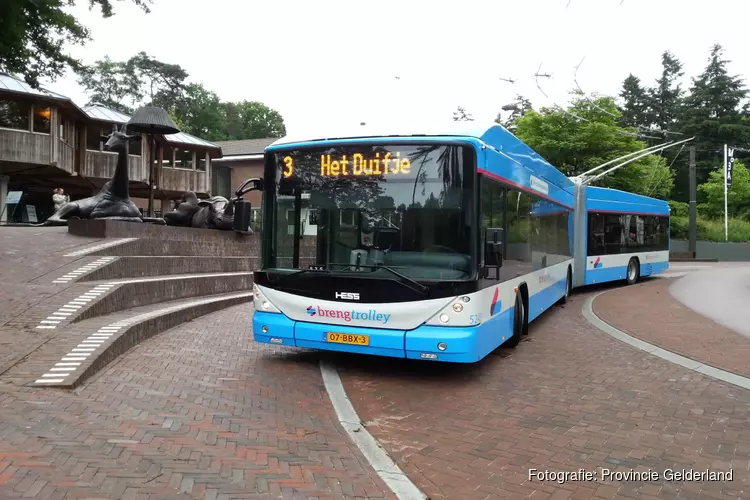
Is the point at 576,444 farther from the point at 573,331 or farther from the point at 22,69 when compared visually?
the point at 22,69

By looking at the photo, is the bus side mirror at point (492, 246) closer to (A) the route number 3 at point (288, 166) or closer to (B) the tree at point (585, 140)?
(A) the route number 3 at point (288, 166)

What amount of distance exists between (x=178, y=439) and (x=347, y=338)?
2.72 meters

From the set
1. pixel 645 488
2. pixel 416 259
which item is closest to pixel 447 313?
pixel 416 259

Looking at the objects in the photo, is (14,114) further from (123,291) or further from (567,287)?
(567,287)

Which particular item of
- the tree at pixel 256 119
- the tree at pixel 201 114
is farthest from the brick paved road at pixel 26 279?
the tree at pixel 256 119

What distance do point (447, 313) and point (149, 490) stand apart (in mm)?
3778

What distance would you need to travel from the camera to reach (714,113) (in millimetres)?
60844

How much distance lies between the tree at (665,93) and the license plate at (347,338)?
74.1 meters

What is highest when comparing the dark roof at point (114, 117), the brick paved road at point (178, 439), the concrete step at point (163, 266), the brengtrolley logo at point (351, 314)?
the dark roof at point (114, 117)

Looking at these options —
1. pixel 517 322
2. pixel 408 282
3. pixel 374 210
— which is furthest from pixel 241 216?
pixel 517 322

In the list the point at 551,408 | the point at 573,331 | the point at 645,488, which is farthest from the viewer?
the point at 573,331

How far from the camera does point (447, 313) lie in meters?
6.74

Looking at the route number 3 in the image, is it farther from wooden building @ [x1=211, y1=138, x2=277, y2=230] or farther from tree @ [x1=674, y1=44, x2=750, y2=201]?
tree @ [x1=674, y1=44, x2=750, y2=201]

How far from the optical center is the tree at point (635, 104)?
73438 millimetres
